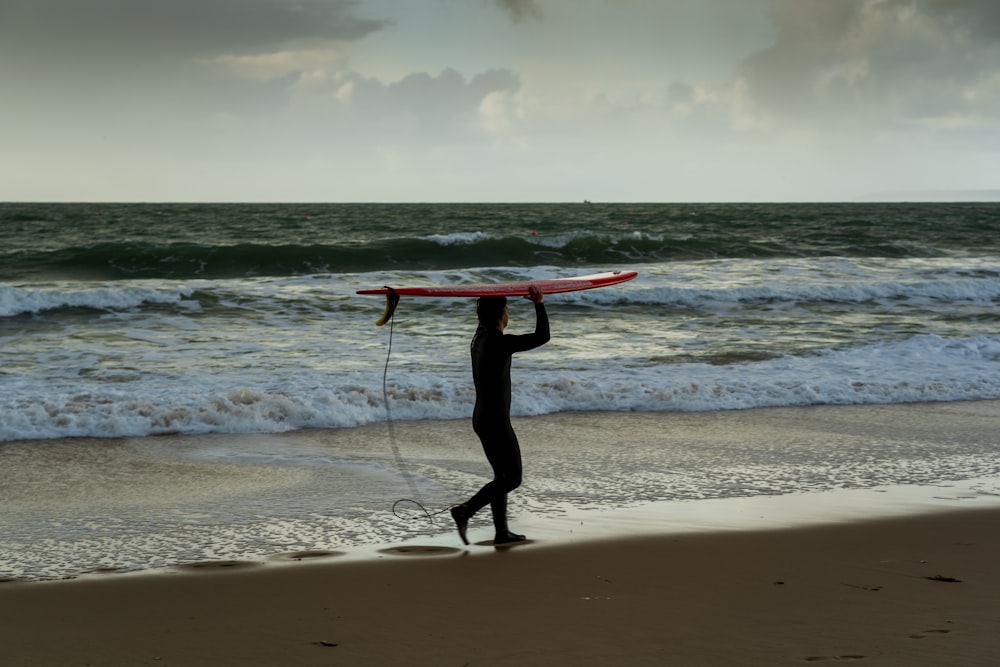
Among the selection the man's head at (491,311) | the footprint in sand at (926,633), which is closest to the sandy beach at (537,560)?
the footprint in sand at (926,633)

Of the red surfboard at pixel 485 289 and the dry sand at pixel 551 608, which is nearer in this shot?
the dry sand at pixel 551 608

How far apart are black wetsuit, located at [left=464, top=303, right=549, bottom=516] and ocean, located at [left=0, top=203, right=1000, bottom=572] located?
1358 millimetres

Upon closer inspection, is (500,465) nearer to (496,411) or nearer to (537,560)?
(496,411)

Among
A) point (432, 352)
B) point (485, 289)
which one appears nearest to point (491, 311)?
point (485, 289)

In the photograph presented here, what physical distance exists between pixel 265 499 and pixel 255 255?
2176cm

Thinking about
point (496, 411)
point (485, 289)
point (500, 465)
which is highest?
point (485, 289)

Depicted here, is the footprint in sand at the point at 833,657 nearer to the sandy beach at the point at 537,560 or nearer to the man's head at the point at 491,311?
the sandy beach at the point at 537,560

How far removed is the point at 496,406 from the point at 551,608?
1403 millimetres

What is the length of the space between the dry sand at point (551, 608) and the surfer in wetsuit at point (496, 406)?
24 cm

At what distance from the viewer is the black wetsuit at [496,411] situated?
5.59m

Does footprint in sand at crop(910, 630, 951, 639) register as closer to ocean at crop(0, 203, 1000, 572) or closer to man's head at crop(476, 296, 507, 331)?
man's head at crop(476, 296, 507, 331)

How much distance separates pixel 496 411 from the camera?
5.64 meters

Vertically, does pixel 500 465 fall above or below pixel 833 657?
above

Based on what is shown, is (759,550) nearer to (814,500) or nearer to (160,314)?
(814,500)
